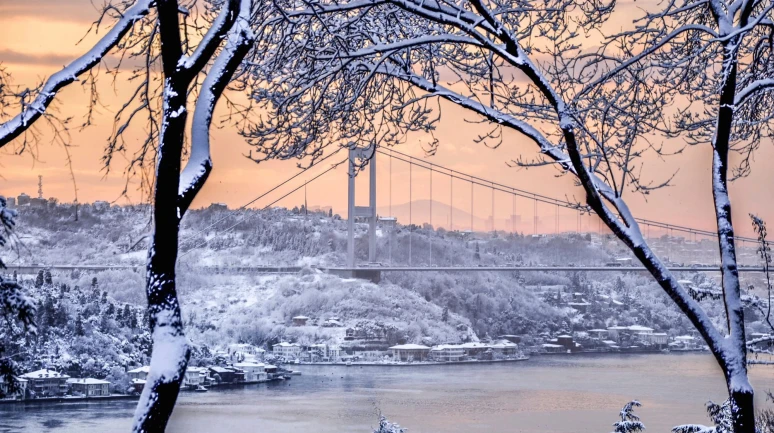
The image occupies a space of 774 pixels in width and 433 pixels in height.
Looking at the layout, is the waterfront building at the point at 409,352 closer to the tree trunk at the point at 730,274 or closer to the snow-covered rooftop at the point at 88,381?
the snow-covered rooftop at the point at 88,381

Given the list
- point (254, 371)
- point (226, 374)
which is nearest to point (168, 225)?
point (226, 374)

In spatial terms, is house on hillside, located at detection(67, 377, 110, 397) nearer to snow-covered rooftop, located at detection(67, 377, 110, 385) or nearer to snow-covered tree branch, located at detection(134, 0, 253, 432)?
snow-covered rooftop, located at detection(67, 377, 110, 385)

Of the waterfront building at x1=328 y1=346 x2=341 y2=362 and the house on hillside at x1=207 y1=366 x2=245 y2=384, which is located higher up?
the waterfront building at x1=328 y1=346 x2=341 y2=362

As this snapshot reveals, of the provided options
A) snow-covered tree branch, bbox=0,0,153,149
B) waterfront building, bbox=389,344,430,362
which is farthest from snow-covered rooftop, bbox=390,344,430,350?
snow-covered tree branch, bbox=0,0,153,149

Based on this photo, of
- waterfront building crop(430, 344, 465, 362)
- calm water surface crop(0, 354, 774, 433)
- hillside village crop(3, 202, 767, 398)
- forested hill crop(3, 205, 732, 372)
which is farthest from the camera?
waterfront building crop(430, 344, 465, 362)

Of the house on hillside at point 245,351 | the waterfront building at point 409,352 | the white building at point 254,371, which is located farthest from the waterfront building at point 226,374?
the waterfront building at point 409,352

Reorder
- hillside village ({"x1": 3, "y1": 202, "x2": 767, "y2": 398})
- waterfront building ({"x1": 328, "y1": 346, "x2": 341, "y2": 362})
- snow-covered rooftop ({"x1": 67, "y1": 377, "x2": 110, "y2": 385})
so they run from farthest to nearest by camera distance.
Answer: waterfront building ({"x1": 328, "y1": 346, "x2": 341, "y2": 362}) → hillside village ({"x1": 3, "y1": 202, "x2": 767, "y2": 398}) → snow-covered rooftop ({"x1": 67, "y1": 377, "x2": 110, "y2": 385})

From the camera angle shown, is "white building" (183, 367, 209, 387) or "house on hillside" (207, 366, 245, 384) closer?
"white building" (183, 367, 209, 387)

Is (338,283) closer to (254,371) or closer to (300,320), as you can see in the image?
(300,320)
